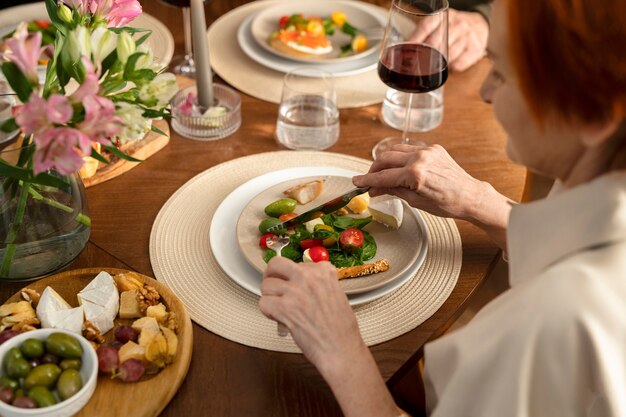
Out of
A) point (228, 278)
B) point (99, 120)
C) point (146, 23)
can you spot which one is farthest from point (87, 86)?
point (146, 23)

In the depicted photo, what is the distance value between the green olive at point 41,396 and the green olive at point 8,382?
2 centimetres

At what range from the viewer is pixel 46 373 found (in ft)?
3.25

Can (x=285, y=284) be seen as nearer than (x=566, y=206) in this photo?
No

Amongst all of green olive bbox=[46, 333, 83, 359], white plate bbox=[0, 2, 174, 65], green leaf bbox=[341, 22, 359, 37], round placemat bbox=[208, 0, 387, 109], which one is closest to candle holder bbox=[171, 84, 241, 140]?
round placemat bbox=[208, 0, 387, 109]

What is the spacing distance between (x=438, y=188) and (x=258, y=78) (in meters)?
0.68

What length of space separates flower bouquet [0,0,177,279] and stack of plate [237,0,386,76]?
0.70 meters

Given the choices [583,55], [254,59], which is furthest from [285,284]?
[254,59]

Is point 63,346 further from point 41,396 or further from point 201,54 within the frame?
point 201,54

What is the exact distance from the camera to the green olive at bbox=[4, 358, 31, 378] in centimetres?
99

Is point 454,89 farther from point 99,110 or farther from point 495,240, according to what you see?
point 99,110

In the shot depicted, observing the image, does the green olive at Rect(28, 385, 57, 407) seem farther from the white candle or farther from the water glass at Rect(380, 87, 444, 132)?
the water glass at Rect(380, 87, 444, 132)

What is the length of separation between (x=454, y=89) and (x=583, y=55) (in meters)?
1.06

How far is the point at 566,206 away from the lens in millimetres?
933

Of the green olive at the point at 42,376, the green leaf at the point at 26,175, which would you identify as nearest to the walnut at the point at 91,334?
the green olive at the point at 42,376
